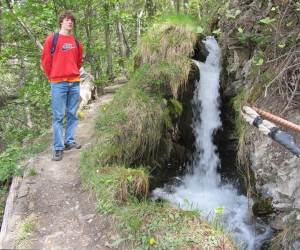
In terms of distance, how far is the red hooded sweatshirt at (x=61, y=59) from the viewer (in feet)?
12.3

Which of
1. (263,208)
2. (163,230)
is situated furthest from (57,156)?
(263,208)

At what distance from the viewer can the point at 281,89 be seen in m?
3.55

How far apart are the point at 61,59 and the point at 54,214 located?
84.9 inches

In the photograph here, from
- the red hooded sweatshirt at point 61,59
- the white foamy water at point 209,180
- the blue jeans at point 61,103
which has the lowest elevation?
the white foamy water at point 209,180

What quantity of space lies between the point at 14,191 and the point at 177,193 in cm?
265

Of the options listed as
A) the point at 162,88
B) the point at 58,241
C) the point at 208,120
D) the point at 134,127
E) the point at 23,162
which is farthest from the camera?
the point at 208,120

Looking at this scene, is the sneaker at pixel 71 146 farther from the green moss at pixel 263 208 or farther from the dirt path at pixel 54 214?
the green moss at pixel 263 208

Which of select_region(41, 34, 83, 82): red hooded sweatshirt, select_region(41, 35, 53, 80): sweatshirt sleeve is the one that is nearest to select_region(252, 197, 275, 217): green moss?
select_region(41, 34, 83, 82): red hooded sweatshirt

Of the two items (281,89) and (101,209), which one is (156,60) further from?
(101,209)

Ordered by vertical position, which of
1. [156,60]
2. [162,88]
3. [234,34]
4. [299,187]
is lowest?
[299,187]

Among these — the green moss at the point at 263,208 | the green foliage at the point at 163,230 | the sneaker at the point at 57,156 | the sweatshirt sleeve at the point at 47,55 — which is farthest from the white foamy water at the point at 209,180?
the sweatshirt sleeve at the point at 47,55

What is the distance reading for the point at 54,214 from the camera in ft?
9.68

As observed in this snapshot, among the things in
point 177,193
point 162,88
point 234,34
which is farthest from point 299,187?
point 234,34

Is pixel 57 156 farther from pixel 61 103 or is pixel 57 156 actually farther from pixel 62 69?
pixel 62 69
